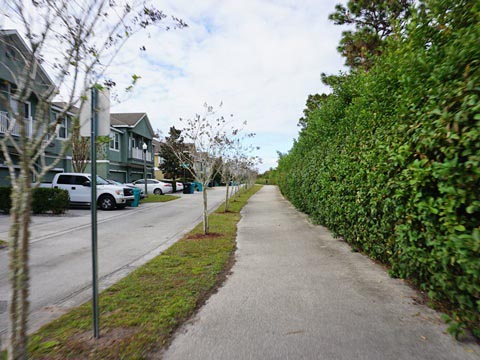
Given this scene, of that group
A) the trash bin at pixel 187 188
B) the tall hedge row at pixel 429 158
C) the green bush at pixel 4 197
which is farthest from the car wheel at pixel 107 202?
the trash bin at pixel 187 188

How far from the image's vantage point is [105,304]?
389cm

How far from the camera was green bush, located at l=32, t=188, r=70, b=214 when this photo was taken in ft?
43.7

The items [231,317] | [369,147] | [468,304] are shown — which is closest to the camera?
[468,304]

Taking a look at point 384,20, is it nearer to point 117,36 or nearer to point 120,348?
point 117,36

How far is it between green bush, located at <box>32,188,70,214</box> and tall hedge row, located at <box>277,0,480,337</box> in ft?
40.8

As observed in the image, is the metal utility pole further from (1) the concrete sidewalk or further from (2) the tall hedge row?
(2) the tall hedge row

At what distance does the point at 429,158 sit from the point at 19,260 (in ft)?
12.9

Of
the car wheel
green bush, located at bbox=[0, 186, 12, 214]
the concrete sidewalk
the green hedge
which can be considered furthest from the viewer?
the car wheel

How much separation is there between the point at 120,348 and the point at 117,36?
118 inches

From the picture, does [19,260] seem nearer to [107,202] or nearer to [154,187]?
[107,202]

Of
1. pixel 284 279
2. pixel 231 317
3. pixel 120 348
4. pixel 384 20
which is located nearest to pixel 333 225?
pixel 284 279

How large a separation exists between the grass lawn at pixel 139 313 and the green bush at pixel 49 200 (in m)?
9.50

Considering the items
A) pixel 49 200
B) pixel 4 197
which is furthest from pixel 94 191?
pixel 4 197

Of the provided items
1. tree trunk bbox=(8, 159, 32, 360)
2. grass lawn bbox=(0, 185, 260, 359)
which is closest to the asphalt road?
grass lawn bbox=(0, 185, 260, 359)
